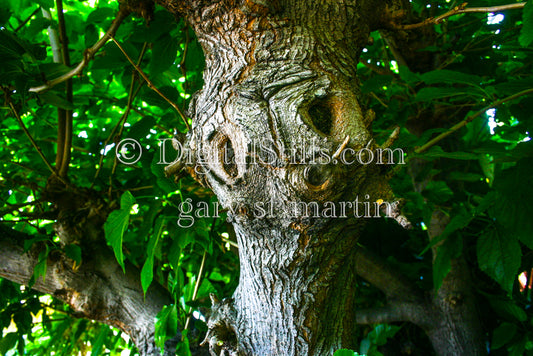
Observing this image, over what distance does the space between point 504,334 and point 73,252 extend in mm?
1125

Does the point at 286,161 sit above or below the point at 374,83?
below

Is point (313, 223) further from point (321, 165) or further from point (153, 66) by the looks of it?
point (153, 66)

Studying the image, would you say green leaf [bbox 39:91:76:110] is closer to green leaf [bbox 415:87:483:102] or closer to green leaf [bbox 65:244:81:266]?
green leaf [bbox 65:244:81:266]

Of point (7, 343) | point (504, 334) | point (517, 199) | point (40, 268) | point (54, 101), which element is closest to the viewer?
point (517, 199)

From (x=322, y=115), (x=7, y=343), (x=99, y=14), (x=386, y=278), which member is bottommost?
(x=7, y=343)

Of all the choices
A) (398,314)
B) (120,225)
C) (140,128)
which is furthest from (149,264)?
(398,314)

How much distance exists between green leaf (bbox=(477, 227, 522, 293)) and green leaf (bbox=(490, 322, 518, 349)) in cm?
37

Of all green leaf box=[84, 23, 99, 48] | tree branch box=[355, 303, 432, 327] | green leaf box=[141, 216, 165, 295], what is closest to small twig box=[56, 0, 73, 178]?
green leaf box=[84, 23, 99, 48]

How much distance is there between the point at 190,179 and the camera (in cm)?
112

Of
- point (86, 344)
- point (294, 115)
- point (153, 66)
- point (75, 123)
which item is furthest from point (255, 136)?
point (86, 344)

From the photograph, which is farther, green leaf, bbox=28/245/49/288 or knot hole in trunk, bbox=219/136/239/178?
green leaf, bbox=28/245/49/288

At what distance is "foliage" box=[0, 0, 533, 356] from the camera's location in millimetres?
804

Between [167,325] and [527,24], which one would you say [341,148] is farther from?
[167,325]

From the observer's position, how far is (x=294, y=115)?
60 centimetres
